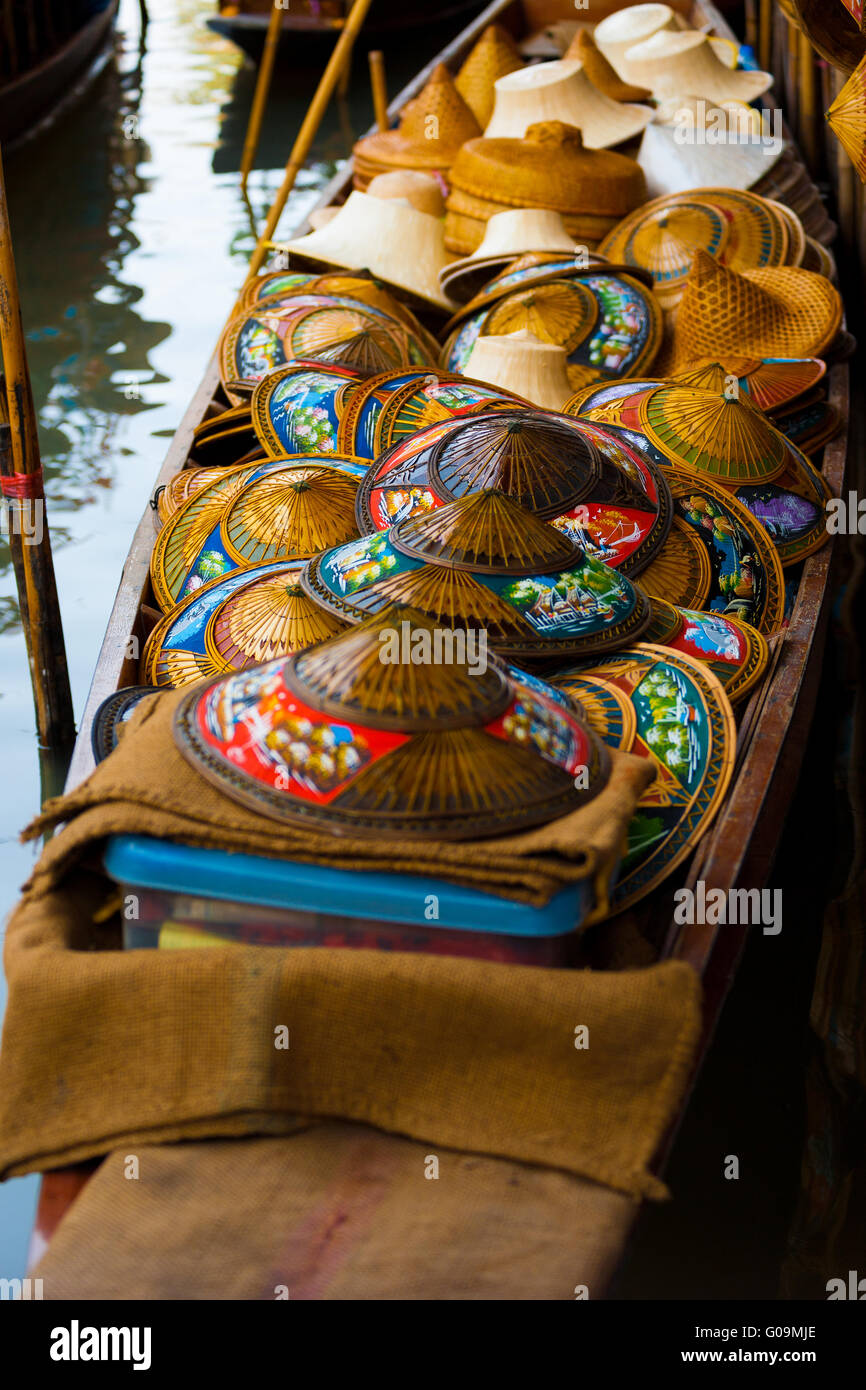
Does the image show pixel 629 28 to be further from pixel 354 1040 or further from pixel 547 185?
pixel 354 1040

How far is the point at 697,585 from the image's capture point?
7.67ft

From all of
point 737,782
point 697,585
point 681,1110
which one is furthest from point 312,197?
point 681,1110

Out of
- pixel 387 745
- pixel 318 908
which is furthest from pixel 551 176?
pixel 318 908

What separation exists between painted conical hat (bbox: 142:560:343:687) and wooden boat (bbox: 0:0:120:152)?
676cm

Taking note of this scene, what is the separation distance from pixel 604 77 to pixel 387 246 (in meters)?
1.93

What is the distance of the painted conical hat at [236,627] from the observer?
81.0 inches

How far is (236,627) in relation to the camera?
6.97ft

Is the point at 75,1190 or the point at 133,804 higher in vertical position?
the point at 133,804

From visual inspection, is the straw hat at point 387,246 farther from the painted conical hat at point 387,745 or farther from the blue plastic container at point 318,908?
the blue plastic container at point 318,908

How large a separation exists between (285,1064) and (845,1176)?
4.03ft

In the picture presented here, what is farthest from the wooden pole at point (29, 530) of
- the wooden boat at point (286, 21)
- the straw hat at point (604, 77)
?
the wooden boat at point (286, 21)

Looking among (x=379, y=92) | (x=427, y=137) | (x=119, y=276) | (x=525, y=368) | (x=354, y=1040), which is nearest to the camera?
(x=354, y=1040)
